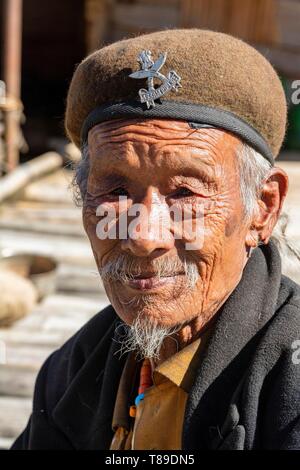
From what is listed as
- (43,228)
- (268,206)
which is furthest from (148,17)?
(268,206)

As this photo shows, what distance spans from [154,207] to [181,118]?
21 centimetres

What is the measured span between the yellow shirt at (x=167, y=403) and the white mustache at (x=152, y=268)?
0.19 m

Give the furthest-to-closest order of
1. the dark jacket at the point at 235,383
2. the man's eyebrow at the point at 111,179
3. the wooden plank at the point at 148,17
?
the wooden plank at the point at 148,17
the man's eyebrow at the point at 111,179
the dark jacket at the point at 235,383

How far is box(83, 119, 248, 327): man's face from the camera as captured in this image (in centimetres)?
149

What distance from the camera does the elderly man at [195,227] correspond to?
148cm

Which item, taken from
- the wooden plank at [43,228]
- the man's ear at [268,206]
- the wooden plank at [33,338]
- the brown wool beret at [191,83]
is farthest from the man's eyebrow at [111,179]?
the wooden plank at [43,228]

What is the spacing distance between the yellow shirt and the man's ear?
273 mm

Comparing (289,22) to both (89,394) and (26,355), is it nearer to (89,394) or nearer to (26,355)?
(26,355)

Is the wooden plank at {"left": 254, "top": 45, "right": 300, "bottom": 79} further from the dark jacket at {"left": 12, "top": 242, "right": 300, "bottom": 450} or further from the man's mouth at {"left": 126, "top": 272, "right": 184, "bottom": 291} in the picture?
the man's mouth at {"left": 126, "top": 272, "right": 184, "bottom": 291}

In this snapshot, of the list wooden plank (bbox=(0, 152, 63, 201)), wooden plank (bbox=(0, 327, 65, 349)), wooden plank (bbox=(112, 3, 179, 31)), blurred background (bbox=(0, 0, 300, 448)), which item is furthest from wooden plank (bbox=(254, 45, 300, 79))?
wooden plank (bbox=(0, 327, 65, 349))

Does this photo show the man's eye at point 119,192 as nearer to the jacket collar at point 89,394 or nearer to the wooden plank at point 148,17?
the jacket collar at point 89,394

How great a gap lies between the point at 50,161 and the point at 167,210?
601cm

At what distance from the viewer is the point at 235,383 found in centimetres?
151

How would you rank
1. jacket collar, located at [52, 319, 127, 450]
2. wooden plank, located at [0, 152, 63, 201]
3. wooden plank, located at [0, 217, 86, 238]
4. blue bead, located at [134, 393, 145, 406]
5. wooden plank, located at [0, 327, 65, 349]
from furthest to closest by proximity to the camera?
wooden plank, located at [0, 152, 63, 201] → wooden plank, located at [0, 217, 86, 238] → wooden plank, located at [0, 327, 65, 349] → jacket collar, located at [52, 319, 127, 450] → blue bead, located at [134, 393, 145, 406]
